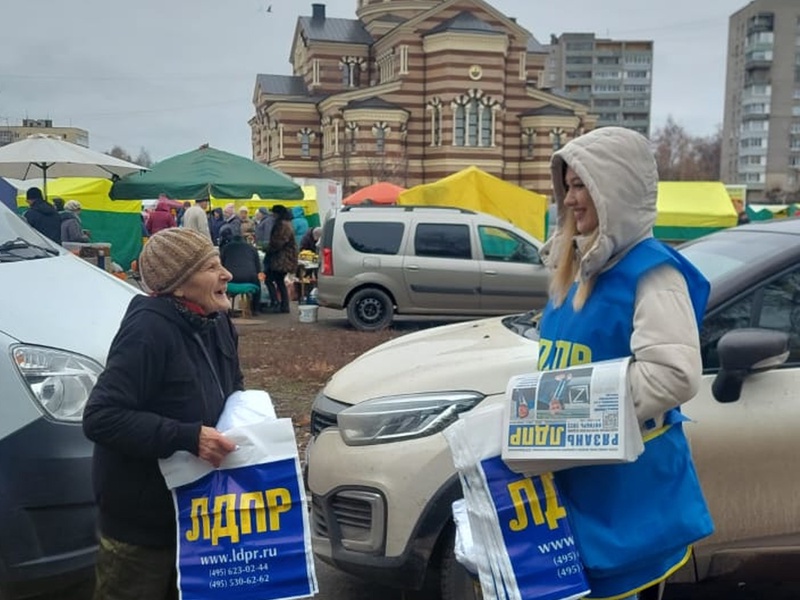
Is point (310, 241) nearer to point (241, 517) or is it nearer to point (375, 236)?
point (375, 236)

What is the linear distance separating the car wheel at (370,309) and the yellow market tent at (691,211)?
36.0ft

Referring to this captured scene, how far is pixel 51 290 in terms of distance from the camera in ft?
10.7

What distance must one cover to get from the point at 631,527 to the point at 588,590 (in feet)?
0.67

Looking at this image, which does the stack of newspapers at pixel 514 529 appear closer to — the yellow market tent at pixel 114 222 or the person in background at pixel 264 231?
the person in background at pixel 264 231

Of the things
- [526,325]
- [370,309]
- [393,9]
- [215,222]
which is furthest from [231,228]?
[393,9]

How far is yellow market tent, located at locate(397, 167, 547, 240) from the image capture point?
56.5 feet

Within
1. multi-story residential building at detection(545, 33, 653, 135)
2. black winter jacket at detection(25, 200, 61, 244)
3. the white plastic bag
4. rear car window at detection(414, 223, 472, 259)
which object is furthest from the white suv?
multi-story residential building at detection(545, 33, 653, 135)

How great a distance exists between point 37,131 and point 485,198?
54.6 meters

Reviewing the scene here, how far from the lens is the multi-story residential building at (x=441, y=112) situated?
151ft

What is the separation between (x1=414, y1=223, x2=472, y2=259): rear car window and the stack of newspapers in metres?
9.84

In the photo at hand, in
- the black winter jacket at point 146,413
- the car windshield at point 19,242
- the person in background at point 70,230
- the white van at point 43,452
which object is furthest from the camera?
the person in background at point 70,230

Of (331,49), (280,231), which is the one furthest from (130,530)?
(331,49)

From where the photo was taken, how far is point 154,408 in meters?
2.25

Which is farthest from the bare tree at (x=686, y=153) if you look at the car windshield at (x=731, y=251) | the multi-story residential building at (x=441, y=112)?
the car windshield at (x=731, y=251)
